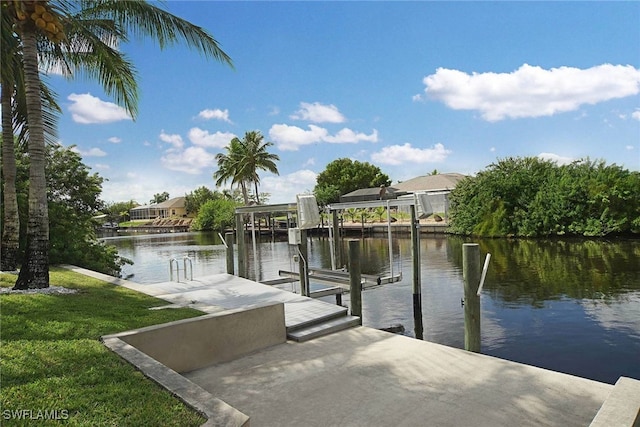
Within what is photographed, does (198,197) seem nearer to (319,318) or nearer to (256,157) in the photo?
(256,157)

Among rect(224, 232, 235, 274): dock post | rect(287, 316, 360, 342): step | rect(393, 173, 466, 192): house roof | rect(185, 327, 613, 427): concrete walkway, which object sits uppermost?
rect(393, 173, 466, 192): house roof

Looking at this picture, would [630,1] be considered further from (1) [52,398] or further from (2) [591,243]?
(1) [52,398]

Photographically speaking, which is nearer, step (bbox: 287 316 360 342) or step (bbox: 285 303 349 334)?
step (bbox: 287 316 360 342)

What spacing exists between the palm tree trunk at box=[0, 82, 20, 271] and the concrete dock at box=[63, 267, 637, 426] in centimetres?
838

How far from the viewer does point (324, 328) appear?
7203 millimetres

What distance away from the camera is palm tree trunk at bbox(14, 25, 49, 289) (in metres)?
8.45

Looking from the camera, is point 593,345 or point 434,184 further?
point 434,184

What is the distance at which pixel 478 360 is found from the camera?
5.64 m

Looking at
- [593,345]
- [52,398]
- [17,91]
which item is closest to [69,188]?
[17,91]

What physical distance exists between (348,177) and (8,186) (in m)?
56.6

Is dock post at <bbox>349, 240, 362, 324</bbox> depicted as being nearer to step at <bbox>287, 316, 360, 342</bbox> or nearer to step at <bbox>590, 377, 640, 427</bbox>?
step at <bbox>287, 316, 360, 342</bbox>

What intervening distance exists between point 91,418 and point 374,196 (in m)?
47.6

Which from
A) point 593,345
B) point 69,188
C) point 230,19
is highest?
point 230,19

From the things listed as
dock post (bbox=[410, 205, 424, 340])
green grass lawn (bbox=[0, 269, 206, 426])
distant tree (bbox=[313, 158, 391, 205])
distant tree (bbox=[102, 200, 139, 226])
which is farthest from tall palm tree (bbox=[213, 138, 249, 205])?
distant tree (bbox=[102, 200, 139, 226])
